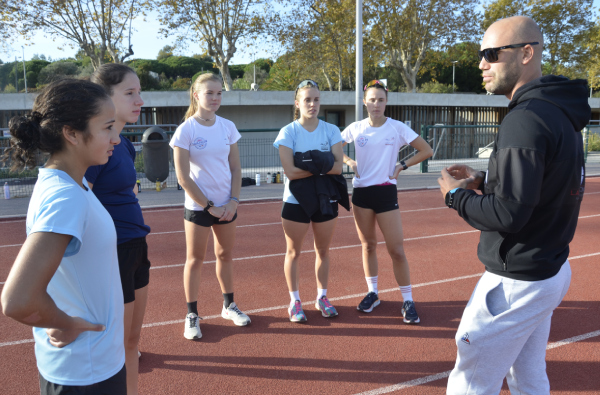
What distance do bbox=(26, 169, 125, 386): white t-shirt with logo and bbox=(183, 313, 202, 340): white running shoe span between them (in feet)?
7.45

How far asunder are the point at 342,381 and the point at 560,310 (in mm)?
2505

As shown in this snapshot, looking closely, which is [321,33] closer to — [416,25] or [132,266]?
[416,25]

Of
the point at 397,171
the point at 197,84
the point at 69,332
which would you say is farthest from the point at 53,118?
the point at 397,171

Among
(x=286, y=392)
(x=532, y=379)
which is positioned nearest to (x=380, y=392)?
(x=286, y=392)

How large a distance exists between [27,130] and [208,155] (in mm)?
2286

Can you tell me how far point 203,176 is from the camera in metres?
3.80

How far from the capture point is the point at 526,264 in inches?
76.3

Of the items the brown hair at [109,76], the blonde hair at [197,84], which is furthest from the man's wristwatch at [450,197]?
the blonde hair at [197,84]

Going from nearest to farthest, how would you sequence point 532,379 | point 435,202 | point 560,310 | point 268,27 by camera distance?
point 532,379
point 560,310
point 435,202
point 268,27

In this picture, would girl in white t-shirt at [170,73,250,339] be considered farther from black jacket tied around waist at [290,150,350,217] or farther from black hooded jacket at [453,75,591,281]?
black hooded jacket at [453,75,591,281]

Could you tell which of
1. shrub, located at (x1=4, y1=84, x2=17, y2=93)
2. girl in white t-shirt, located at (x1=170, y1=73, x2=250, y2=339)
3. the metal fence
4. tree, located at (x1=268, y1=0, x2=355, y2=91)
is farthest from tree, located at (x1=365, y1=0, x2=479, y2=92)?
girl in white t-shirt, located at (x1=170, y1=73, x2=250, y2=339)

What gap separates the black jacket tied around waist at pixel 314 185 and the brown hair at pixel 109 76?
1.70 meters

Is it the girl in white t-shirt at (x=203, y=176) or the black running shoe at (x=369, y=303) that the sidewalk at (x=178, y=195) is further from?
the black running shoe at (x=369, y=303)

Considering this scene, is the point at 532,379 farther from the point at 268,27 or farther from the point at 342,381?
the point at 268,27
